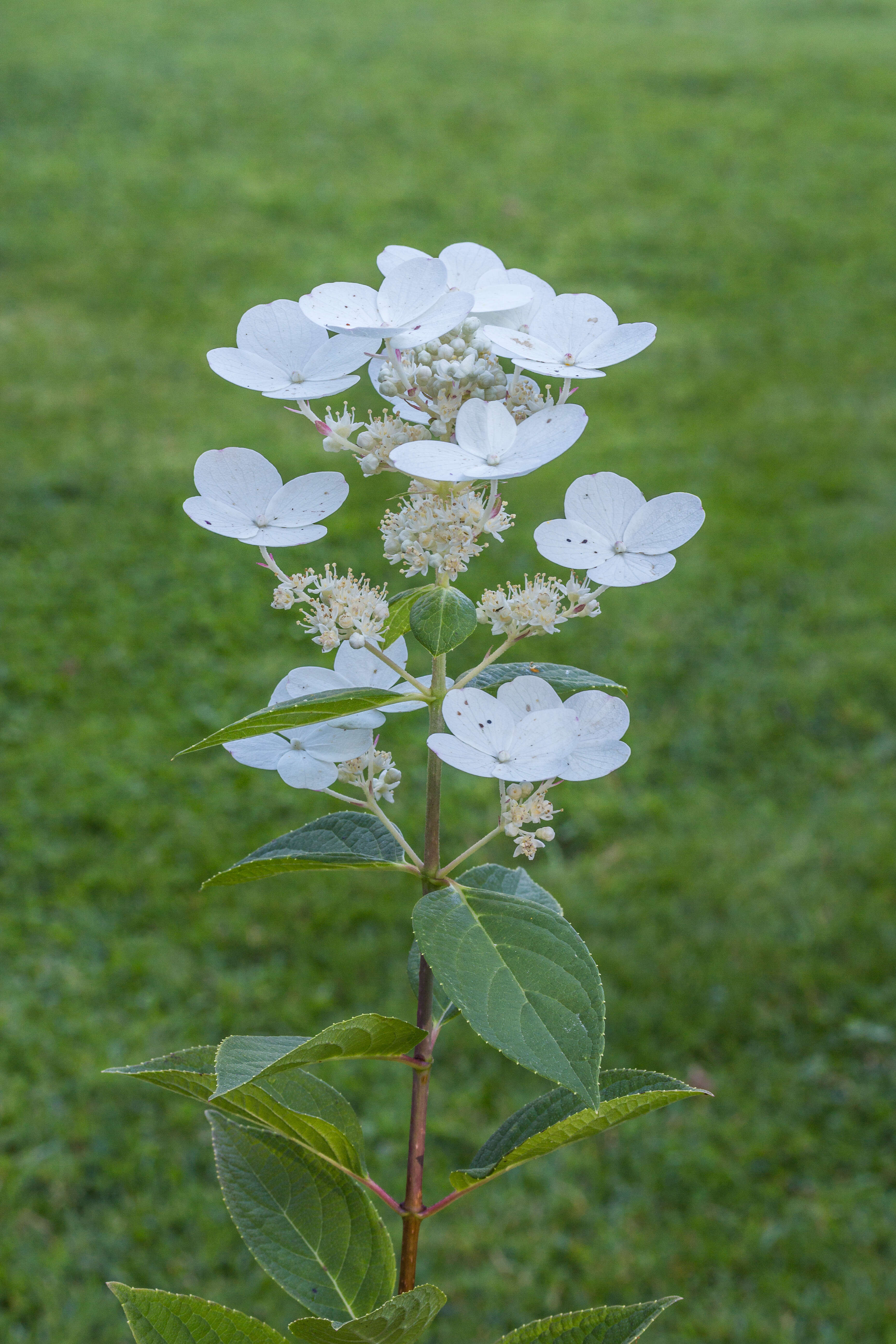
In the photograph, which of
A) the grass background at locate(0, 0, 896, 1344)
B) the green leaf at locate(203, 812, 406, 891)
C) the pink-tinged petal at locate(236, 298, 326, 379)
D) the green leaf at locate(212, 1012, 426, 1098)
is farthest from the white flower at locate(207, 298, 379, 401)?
the grass background at locate(0, 0, 896, 1344)

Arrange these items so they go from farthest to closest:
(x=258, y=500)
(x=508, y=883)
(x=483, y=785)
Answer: (x=483, y=785)
(x=508, y=883)
(x=258, y=500)

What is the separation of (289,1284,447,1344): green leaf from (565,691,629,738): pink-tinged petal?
0.40 m

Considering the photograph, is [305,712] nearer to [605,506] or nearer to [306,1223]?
[605,506]

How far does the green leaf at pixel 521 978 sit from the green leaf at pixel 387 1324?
189 millimetres

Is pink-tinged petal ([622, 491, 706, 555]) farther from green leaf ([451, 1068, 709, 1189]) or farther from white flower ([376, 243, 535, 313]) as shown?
green leaf ([451, 1068, 709, 1189])

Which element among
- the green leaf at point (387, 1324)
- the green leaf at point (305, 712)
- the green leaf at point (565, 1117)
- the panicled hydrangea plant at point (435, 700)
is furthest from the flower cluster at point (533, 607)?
the green leaf at point (387, 1324)

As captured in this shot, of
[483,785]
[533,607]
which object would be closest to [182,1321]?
[533,607]

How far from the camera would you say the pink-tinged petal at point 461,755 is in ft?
2.67

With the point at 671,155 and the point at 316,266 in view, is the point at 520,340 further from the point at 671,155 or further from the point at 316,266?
the point at 671,155

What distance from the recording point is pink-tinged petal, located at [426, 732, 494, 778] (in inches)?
32.0

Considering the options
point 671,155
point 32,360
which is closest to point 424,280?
point 32,360

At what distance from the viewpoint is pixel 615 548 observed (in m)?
0.88

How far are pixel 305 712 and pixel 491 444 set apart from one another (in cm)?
22

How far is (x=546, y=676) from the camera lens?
3.11 ft
